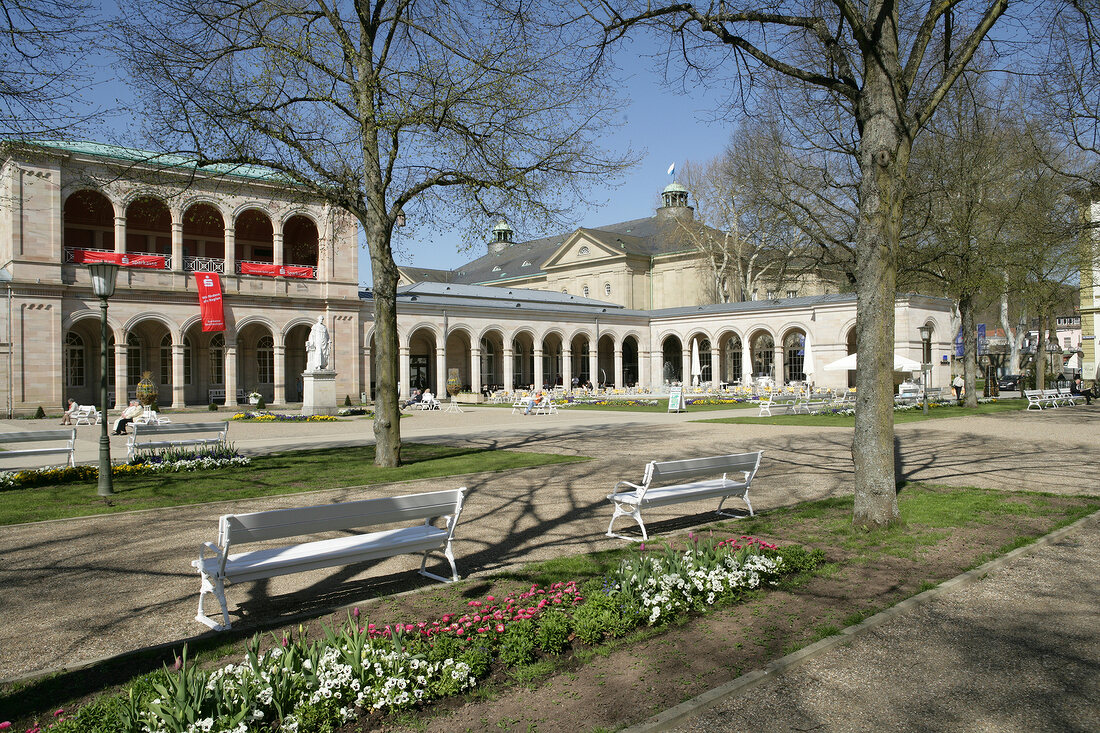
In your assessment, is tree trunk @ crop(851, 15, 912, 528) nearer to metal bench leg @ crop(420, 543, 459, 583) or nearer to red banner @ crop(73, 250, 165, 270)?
metal bench leg @ crop(420, 543, 459, 583)

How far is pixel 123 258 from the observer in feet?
105

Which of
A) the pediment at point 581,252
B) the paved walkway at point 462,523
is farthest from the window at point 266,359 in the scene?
the pediment at point 581,252

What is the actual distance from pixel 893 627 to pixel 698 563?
134 centimetres

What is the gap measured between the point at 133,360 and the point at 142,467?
26995 mm

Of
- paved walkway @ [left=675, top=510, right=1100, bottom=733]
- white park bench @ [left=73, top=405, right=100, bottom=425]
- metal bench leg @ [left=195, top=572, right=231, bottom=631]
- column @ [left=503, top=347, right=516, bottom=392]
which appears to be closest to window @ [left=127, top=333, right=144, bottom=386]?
white park bench @ [left=73, top=405, right=100, bottom=425]

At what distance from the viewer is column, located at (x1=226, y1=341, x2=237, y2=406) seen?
34.6 metres

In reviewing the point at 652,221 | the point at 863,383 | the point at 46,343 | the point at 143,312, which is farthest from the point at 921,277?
the point at 652,221

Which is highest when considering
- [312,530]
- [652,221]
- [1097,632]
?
[652,221]

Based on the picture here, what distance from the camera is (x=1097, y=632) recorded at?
177 inches

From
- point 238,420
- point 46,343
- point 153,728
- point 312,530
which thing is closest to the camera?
point 153,728

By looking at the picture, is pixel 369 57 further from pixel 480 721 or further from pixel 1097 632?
pixel 1097 632

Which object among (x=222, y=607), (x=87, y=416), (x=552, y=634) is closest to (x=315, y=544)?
(x=222, y=607)

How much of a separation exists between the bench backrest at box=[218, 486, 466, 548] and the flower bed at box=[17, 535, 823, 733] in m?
0.68

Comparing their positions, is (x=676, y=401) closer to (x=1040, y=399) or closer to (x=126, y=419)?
(x=1040, y=399)
